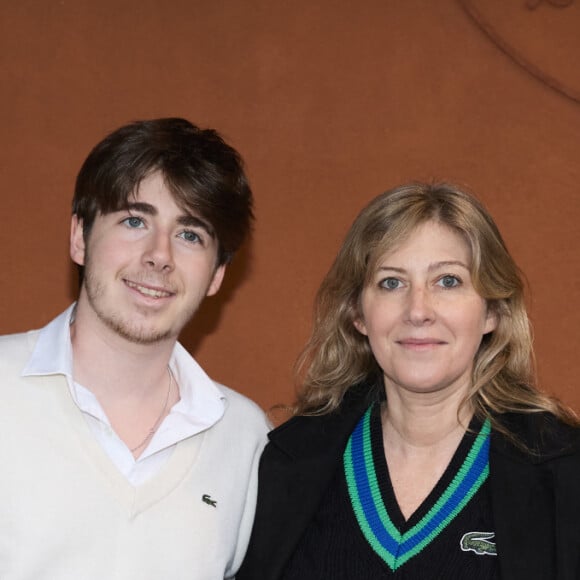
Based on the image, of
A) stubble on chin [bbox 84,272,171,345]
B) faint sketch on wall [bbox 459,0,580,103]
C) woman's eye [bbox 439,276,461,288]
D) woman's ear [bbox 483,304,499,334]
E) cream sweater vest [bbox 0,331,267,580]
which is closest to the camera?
cream sweater vest [bbox 0,331,267,580]

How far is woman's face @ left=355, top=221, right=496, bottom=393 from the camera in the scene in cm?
254

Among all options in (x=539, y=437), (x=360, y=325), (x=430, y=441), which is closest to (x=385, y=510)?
(x=430, y=441)

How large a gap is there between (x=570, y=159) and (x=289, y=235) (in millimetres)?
1019

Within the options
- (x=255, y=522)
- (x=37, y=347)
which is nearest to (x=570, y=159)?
(x=255, y=522)

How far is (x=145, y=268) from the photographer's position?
2.48 meters

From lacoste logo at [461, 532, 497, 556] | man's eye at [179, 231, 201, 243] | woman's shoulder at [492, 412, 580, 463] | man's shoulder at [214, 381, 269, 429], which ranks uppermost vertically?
man's eye at [179, 231, 201, 243]

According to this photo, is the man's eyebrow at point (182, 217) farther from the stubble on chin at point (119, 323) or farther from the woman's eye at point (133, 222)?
the stubble on chin at point (119, 323)

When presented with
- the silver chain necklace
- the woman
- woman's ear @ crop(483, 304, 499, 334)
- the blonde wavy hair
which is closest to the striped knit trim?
the woman

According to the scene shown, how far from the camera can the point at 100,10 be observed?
11.6 ft

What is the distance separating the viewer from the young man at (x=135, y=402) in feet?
7.42

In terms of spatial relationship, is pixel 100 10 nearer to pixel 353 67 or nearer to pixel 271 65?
pixel 271 65

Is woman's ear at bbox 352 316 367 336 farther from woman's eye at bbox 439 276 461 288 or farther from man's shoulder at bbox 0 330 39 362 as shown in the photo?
man's shoulder at bbox 0 330 39 362

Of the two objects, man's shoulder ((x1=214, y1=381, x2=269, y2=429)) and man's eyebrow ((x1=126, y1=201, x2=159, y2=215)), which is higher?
man's eyebrow ((x1=126, y1=201, x2=159, y2=215))

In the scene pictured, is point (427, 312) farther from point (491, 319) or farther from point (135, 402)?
point (135, 402)
